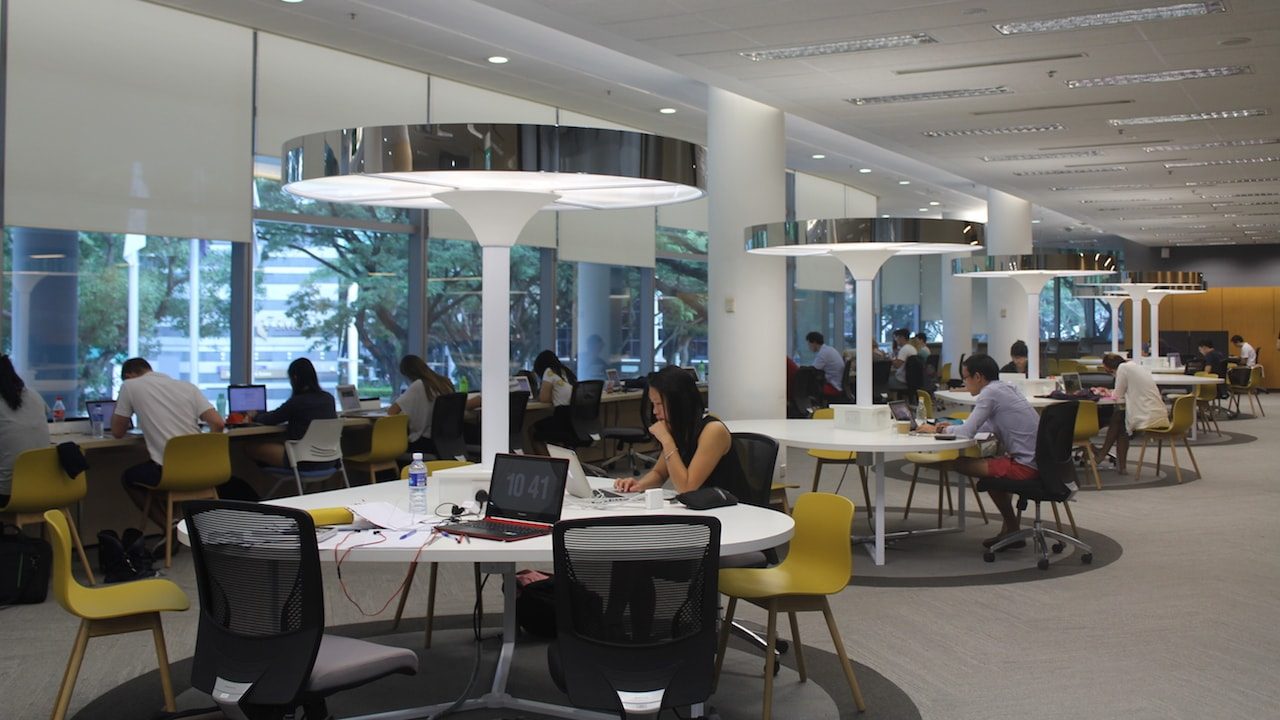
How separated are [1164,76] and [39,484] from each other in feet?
28.8

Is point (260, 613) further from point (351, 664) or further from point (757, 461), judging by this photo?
point (757, 461)

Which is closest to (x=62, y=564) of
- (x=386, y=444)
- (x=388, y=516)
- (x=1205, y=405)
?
(x=388, y=516)

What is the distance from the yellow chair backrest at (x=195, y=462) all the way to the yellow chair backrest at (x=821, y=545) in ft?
13.2

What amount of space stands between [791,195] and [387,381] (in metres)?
9.70

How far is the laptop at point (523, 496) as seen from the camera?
4.11m

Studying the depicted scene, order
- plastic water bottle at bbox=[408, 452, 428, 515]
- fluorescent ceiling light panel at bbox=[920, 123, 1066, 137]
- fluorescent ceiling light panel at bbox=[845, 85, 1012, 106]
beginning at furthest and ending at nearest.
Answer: fluorescent ceiling light panel at bbox=[920, 123, 1066, 137], fluorescent ceiling light panel at bbox=[845, 85, 1012, 106], plastic water bottle at bbox=[408, 452, 428, 515]

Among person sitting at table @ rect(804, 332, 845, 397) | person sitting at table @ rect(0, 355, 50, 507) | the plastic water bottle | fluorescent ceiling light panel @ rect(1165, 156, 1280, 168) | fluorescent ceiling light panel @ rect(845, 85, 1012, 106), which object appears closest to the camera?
the plastic water bottle

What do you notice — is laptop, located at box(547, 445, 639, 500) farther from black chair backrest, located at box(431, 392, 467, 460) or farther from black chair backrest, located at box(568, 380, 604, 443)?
black chair backrest, located at box(568, 380, 604, 443)

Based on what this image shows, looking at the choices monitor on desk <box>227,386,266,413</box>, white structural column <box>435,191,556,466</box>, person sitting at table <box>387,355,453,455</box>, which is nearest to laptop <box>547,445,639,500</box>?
white structural column <box>435,191,556,466</box>

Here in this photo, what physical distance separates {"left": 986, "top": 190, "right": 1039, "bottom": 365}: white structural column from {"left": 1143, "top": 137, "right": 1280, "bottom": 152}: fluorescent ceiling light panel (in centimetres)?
625

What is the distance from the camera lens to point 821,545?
4543 millimetres

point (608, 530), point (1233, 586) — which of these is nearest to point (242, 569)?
point (608, 530)

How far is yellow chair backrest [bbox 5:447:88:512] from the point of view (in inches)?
242

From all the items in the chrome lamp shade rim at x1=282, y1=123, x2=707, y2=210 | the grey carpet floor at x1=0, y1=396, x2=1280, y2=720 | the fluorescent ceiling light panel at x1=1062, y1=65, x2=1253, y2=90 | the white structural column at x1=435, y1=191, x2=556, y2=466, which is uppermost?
the fluorescent ceiling light panel at x1=1062, y1=65, x2=1253, y2=90
